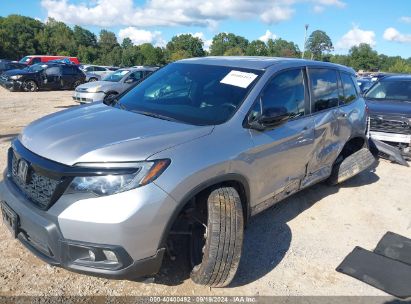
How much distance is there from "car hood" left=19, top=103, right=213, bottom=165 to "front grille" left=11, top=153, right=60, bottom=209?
15 centimetres

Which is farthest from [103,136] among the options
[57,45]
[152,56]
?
[152,56]

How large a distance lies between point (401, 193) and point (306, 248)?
2.67 m

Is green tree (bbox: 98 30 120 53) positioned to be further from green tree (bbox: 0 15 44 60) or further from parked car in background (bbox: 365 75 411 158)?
parked car in background (bbox: 365 75 411 158)

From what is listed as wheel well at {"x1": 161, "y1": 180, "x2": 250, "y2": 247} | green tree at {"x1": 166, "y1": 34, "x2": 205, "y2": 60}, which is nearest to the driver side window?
wheel well at {"x1": 161, "y1": 180, "x2": 250, "y2": 247}

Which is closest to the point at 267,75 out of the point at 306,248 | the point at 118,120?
the point at 118,120

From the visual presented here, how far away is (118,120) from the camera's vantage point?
319cm

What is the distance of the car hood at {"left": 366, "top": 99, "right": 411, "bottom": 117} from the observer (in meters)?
7.36

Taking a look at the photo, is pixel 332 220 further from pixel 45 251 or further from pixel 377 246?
pixel 45 251

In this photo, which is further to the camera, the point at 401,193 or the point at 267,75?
the point at 401,193

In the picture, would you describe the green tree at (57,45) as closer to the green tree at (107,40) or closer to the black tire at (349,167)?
the green tree at (107,40)

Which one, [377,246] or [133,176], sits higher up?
[133,176]

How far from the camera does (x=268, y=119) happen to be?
3.36 m

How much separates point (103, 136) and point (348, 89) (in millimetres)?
3819

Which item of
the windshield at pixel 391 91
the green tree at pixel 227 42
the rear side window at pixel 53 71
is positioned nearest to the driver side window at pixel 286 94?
the windshield at pixel 391 91
